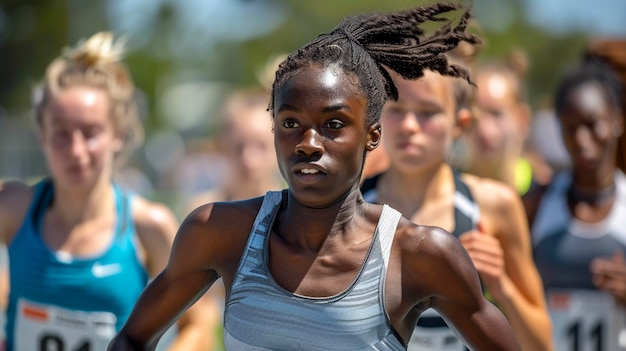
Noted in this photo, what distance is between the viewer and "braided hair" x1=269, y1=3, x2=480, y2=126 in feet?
8.96

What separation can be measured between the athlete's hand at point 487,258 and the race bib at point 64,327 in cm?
150

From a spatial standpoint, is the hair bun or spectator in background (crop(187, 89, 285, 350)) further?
spectator in background (crop(187, 89, 285, 350))

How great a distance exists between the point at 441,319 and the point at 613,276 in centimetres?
184

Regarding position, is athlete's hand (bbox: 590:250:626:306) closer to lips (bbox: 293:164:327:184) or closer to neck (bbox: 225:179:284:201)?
neck (bbox: 225:179:284:201)

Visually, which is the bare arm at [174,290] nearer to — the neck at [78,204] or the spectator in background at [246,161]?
the neck at [78,204]

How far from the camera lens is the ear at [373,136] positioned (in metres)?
2.75

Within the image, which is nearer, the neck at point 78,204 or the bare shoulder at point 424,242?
the bare shoulder at point 424,242

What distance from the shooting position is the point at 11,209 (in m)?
4.54

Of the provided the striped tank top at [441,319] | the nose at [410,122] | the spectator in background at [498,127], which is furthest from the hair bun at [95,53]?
the spectator in background at [498,127]

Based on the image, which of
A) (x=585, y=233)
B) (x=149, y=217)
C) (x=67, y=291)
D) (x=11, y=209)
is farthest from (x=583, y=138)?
(x=11, y=209)

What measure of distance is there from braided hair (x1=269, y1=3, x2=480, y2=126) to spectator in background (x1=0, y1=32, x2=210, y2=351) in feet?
6.15

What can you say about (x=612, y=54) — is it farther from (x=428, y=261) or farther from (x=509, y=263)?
(x=428, y=261)

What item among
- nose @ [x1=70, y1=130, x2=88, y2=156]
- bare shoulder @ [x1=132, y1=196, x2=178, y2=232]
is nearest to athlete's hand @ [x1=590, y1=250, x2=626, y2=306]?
bare shoulder @ [x1=132, y1=196, x2=178, y2=232]

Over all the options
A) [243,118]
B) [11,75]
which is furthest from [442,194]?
[11,75]
